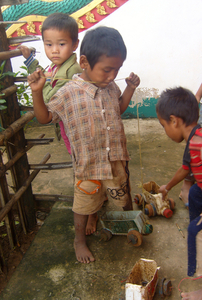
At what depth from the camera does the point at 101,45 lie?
1651 millimetres

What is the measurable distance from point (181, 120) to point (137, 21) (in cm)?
367

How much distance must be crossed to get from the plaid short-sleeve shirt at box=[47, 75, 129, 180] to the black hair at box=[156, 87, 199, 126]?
15.5 inches

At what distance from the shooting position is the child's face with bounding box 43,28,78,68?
1.85 metres

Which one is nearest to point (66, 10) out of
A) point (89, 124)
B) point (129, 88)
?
point (129, 88)

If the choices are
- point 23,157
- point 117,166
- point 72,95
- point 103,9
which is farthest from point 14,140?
point 103,9

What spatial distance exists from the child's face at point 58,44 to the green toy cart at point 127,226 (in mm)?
1346

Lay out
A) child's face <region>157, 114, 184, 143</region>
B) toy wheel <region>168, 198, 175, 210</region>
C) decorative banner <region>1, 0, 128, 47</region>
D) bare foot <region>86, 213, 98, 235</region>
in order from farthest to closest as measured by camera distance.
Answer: decorative banner <region>1, 0, 128, 47</region> < toy wheel <region>168, 198, 175, 210</region> < bare foot <region>86, 213, 98, 235</region> < child's face <region>157, 114, 184, 143</region>

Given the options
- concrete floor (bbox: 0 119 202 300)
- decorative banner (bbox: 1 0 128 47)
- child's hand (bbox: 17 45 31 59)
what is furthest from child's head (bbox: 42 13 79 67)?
decorative banner (bbox: 1 0 128 47)

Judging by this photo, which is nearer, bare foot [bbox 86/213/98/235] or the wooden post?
the wooden post

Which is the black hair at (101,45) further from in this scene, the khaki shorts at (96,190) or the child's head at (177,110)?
the khaki shorts at (96,190)

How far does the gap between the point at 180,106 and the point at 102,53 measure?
1.98 feet

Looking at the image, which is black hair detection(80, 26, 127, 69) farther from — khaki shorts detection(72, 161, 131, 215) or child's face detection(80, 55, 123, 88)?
khaki shorts detection(72, 161, 131, 215)

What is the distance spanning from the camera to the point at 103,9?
4637mm

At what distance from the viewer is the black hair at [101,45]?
165 cm
